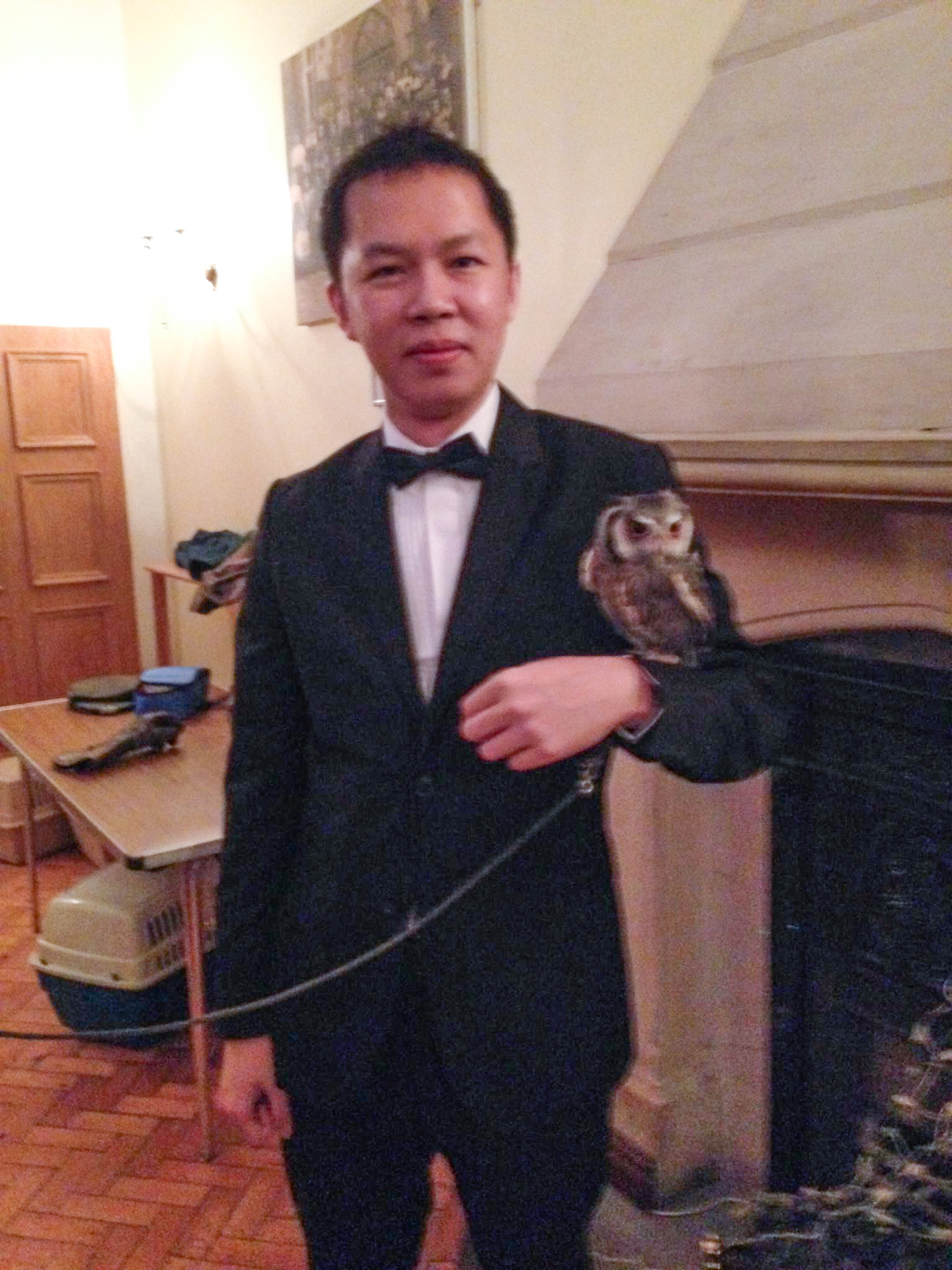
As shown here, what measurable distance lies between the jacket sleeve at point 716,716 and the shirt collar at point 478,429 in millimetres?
240

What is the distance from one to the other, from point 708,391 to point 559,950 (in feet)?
2.55

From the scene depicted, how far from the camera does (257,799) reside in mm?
1017

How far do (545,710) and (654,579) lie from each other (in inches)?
6.3

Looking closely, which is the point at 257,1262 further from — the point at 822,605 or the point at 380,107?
the point at 380,107

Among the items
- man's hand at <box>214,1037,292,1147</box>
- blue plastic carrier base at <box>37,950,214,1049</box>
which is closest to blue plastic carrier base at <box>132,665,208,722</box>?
blue plastic carrier base at <box>37,950,214,1049</box>

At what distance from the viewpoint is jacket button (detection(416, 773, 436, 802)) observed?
892 mm

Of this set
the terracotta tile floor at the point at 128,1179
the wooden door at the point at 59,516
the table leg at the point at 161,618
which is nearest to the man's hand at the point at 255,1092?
the terracotta tile floor at the point at 128,1179

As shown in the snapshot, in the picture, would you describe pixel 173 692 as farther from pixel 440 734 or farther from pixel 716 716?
pixel 716 716

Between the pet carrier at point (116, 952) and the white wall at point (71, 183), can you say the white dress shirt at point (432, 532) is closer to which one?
the pet carrier at point (116, 952)

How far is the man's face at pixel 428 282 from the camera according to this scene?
0.88 meters

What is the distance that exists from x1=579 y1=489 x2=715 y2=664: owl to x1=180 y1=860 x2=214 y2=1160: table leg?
4.18 ft

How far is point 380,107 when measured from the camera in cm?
232

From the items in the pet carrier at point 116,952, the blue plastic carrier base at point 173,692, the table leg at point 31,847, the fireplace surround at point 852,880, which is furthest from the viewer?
the table leg at point 31,847

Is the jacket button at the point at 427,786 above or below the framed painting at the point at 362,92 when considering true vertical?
below
